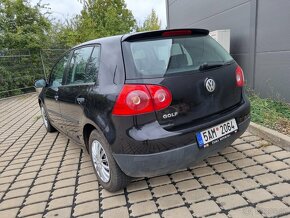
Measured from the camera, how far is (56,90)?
4043mm

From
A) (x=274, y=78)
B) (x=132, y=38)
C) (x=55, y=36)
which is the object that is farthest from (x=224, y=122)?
(x=55, y=36)

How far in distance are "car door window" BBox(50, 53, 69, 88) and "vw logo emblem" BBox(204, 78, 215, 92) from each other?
7.26ft

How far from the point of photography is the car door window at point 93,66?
2.89 m

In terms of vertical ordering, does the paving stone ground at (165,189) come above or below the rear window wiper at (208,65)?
below

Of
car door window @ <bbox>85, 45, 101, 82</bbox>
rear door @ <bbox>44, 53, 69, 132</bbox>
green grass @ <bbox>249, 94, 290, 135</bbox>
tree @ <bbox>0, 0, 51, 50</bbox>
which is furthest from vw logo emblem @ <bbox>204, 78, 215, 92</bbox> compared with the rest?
tree @ <bbox>0, 0, 51, 50</bbox>

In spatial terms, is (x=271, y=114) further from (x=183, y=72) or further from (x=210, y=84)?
(x=183, y=72)

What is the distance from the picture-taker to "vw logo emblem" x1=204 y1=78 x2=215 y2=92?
2586 mm

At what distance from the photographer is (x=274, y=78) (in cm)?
512

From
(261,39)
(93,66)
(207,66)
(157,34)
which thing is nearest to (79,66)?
(93,66)

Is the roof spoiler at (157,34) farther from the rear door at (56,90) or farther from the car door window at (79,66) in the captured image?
the rear door at (56,90)

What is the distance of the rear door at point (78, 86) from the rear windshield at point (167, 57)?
538 mm

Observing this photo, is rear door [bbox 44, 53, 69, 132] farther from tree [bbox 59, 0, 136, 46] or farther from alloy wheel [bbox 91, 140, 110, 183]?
tree [bbox 59, 0, 136, 46]

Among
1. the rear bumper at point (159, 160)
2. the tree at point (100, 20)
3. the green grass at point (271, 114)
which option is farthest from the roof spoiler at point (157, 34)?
the tree at point (100, 20)

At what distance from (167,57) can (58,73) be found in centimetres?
226
